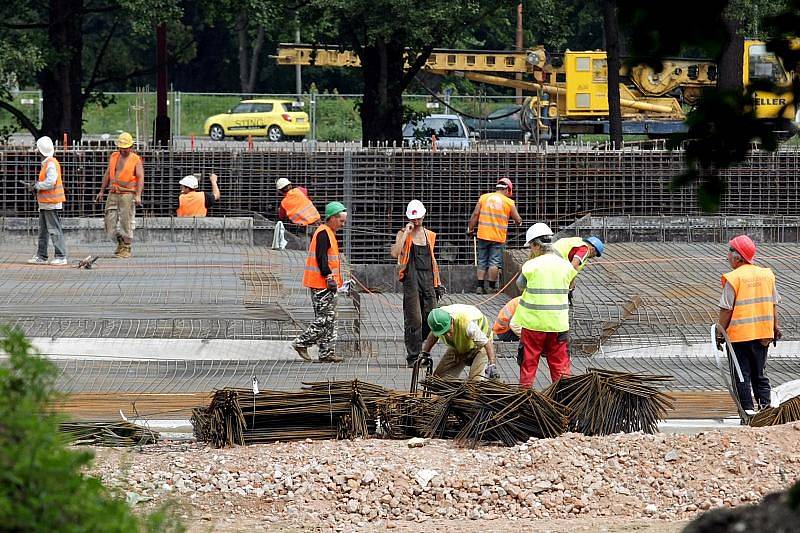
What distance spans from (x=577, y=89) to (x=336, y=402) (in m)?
23.8

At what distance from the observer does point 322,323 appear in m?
12.7

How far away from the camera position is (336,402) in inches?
361

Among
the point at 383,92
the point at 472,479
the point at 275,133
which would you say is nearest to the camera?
the point at 472,479

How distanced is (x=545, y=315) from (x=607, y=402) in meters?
1.12

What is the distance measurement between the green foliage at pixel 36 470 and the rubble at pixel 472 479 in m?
3.76

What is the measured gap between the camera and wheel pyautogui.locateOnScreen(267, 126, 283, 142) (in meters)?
37.2

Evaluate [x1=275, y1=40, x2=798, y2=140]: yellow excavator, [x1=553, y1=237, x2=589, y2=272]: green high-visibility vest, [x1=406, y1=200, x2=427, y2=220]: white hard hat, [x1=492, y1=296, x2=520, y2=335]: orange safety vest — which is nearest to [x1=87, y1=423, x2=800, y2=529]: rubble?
[x1=492, y1=296, x2=520, y2=335]: orange safety vest

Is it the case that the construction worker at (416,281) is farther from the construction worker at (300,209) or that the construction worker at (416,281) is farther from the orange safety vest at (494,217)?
the orange safety vest at (494,217)

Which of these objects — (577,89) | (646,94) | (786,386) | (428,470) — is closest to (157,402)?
(428,470)

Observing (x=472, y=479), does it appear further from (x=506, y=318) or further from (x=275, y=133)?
(x=275, y=133)

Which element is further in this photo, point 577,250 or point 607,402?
point 577,250

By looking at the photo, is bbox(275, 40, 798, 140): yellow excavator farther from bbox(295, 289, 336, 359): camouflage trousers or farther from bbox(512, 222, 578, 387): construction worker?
bbox(512, 222, 578, 387): construction worker

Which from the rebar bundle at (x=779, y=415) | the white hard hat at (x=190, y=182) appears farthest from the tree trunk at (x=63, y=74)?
the rebar bundle at (x=779, y=415)

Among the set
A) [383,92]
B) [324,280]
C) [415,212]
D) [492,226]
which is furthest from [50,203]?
[383,92]
